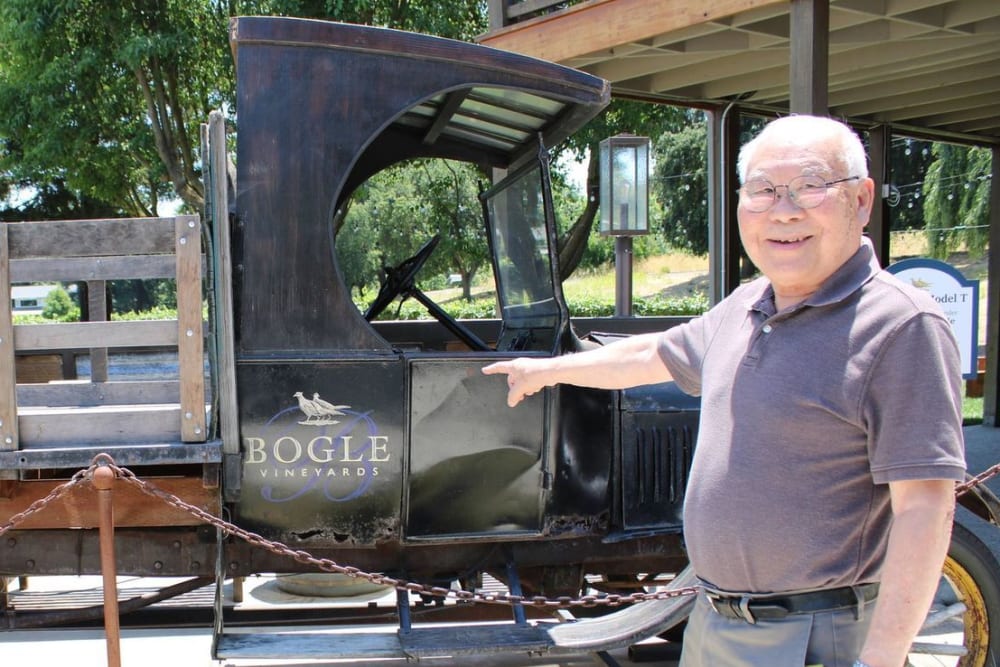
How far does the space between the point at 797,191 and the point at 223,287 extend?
71.5 inches

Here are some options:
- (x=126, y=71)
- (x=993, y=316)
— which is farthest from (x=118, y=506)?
(x=126, y=71)

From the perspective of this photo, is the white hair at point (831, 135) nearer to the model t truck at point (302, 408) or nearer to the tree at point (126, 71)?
the model t truck at point (302, 408)

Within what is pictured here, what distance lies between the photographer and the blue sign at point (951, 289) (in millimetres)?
7336

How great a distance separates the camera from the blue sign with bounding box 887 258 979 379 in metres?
7.34

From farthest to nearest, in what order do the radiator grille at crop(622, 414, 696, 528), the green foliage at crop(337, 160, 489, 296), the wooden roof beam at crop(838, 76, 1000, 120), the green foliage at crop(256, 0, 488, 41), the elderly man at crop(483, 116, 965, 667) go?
1. the green foliage at crop(337, 160, 489, 296)
2. the green foliage at crop(256, 0, 488, 41)
3. the wooden roof beam at crop(838, 76, 1000, 120)
4. the radiator grille at crop(622, 414, 696, 528)
5. the elderly man at crop(483, 116, 965, 667)

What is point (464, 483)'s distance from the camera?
3.17 meters

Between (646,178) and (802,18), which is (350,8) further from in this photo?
(802,18)

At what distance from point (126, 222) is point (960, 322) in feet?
22.4

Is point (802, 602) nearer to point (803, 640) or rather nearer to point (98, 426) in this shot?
point (803, 640)

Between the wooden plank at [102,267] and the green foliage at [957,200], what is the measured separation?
22.1 m

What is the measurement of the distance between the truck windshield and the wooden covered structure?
1977mm

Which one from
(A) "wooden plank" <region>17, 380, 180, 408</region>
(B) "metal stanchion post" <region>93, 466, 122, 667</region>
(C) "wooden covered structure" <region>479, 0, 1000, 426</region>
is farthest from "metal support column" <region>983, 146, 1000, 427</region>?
(B) "metal stanchion post" <region>93, 466, 122, 667</region>

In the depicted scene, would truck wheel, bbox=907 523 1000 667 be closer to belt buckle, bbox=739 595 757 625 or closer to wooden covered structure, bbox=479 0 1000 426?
belt buckle, bbox=739 595 757 625

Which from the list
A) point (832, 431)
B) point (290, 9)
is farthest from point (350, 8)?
point (832, 431)
